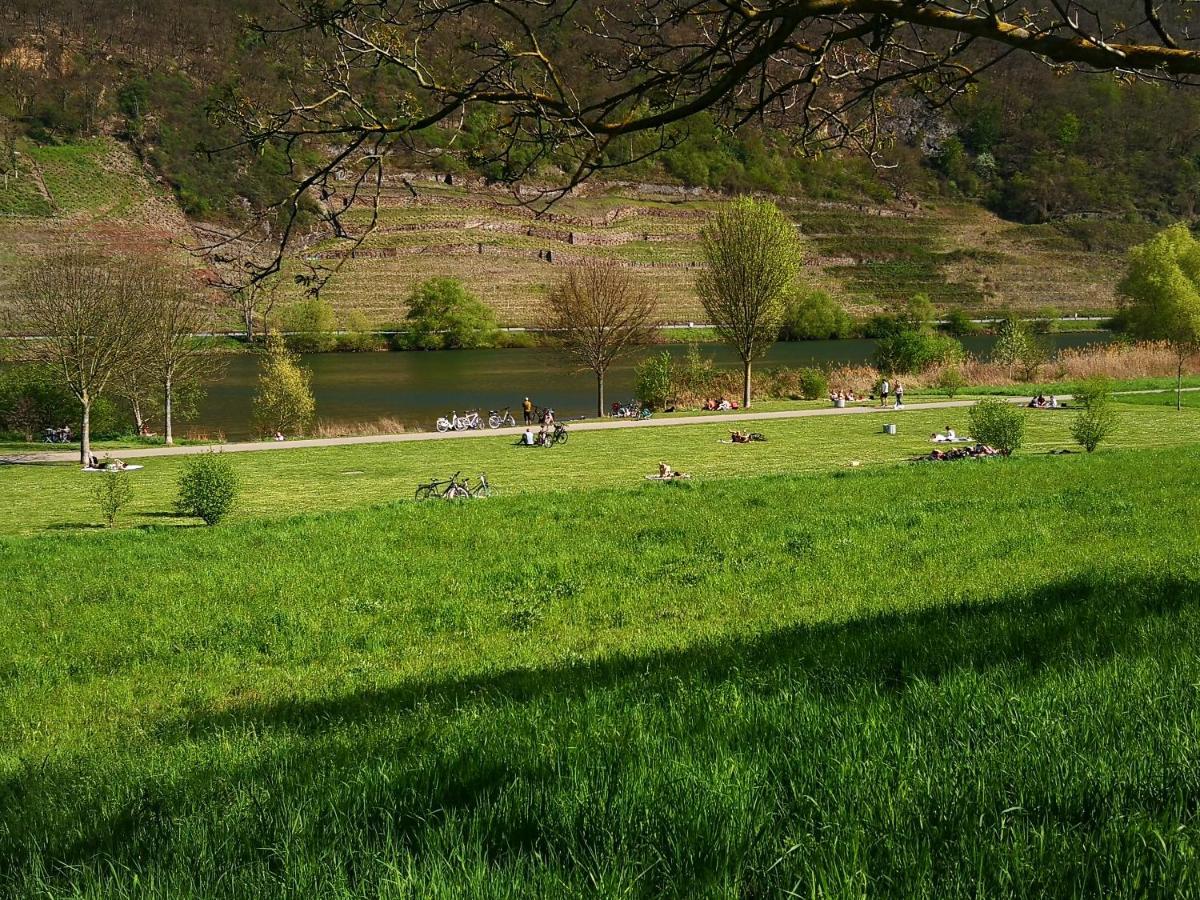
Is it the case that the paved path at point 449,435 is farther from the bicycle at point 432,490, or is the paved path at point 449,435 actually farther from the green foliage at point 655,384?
the bicycle at point 432,490

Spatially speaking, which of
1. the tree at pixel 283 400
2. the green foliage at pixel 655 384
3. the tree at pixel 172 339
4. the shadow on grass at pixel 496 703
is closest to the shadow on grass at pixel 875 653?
the shadow on grass at pixel 496 703

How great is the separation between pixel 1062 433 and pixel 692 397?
20786 mm

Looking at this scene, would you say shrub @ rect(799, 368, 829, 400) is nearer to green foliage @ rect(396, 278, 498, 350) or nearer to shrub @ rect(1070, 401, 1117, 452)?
shrub @ rect(1070, 401, 1117, 452)

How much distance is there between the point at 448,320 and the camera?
3917 inches

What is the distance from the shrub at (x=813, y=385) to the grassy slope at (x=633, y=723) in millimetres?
36736

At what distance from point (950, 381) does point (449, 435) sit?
2383 cm

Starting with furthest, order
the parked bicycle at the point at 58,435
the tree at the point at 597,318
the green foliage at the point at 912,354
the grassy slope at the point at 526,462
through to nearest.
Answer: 1. the green foliage at the point at 912,354
2. the tree at the point at 597,318
3. the parked bicycle at the point at 58,435
4. the grassy slope at the point at 526,462

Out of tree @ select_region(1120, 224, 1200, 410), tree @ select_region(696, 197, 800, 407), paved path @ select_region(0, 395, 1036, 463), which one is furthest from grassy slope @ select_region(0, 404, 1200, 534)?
tree @ select_region(1120, 224, 1200, 410)

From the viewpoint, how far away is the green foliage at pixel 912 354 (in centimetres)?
5372

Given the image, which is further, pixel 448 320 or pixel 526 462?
pixel 448 320

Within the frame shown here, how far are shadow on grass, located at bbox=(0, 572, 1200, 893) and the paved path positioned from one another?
A: 97.0 ft

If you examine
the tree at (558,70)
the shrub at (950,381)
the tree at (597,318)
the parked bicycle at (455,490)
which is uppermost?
the tree at (597,318)

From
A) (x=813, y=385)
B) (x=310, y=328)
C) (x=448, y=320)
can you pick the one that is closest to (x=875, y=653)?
(x=813, y=385)

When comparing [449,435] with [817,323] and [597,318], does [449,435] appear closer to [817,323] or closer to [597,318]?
[597,318]
